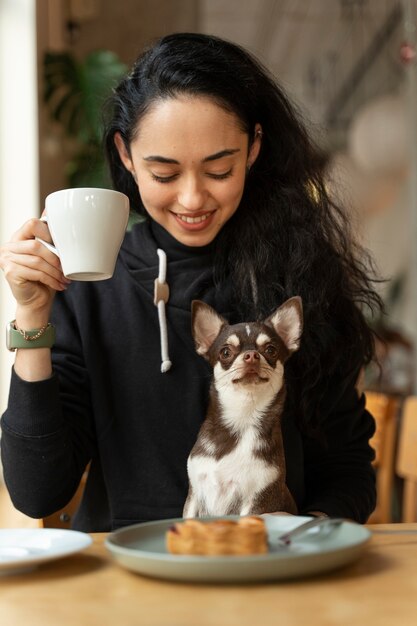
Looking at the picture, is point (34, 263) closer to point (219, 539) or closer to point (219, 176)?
point (219, 176)

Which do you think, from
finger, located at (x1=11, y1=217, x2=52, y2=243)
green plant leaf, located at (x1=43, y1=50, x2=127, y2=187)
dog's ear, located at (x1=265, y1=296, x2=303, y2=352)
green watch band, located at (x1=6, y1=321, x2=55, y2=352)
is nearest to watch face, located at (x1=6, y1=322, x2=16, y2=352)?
green watch band, located at (x1=6, y1=321, x2=55, y2=352)

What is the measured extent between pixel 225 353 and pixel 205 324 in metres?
0.05

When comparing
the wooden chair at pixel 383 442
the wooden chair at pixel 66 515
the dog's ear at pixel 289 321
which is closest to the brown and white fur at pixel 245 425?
the dog's ear at pixel 289 321

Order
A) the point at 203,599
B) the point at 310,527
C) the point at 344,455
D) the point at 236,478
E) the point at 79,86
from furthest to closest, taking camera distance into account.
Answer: the point at 79,86
the point at 344,455
the point at 236,478
the point at 310,527
the point at 203,599

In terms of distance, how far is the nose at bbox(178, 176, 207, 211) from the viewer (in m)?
1.08

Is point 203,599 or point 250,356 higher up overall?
point 250,356

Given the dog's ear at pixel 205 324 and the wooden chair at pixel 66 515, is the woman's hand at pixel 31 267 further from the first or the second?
the wooden chair at pixel 66 515

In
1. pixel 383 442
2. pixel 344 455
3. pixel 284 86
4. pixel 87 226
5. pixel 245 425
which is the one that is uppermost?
pixel 284 86

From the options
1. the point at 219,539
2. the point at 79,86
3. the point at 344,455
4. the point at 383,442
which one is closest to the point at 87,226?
the point at 219,539

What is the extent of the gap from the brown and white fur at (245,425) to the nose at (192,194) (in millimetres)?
184

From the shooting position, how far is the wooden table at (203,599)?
59cm

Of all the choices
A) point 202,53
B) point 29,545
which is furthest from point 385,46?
point 29,545

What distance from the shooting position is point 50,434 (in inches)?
44.6

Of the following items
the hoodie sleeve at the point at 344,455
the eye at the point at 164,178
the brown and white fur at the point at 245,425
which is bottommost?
the hoodie sleeve at the point at 344,455
